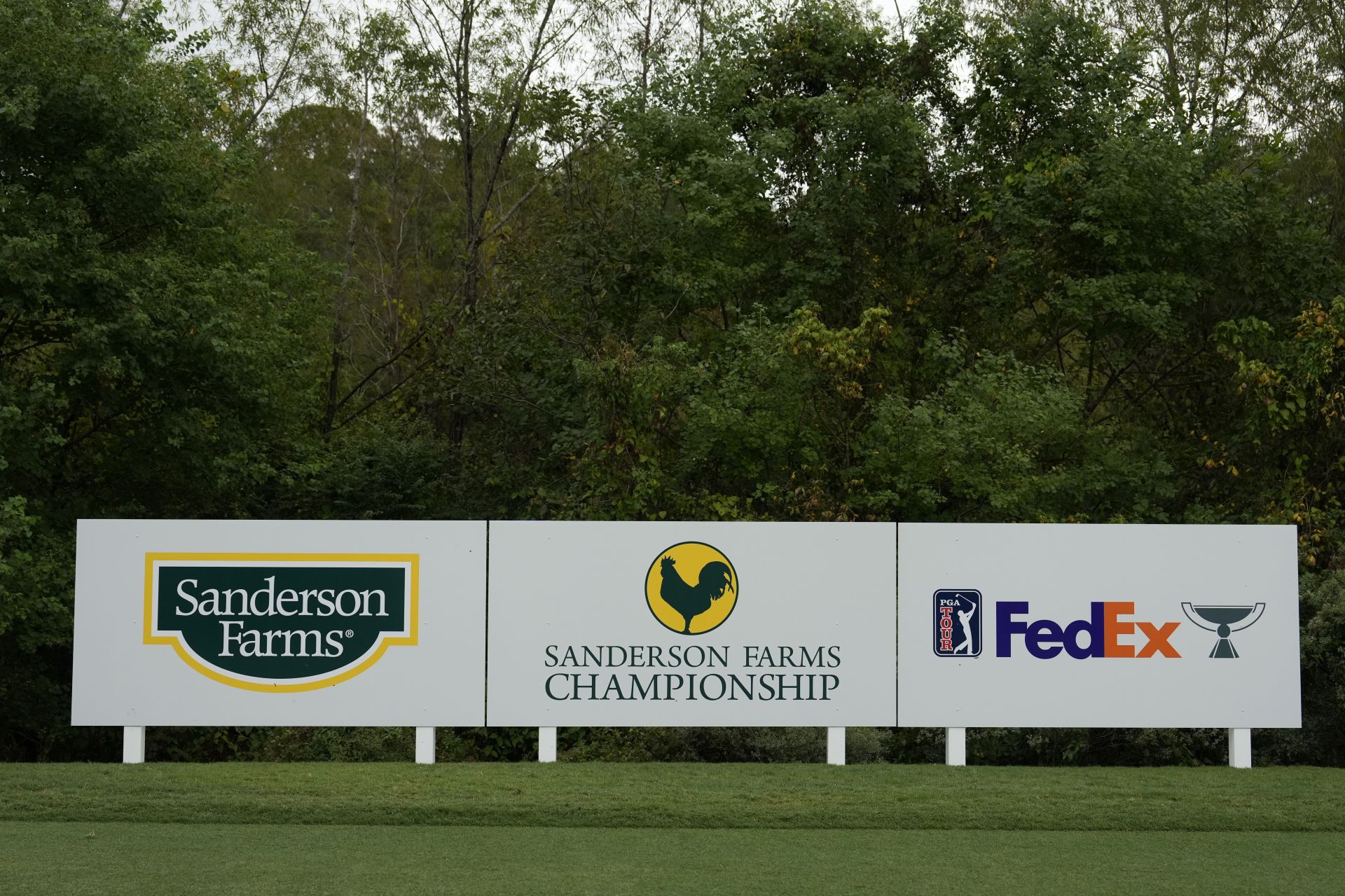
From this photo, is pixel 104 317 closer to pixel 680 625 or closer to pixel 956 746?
pixel 680 625

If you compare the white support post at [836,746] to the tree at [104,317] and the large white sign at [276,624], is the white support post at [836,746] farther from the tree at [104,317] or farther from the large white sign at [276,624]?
the tree at [104,317]

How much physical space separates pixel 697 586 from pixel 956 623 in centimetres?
202

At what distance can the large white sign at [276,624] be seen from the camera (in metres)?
10.4

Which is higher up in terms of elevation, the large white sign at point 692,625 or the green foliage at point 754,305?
the green foliage at point 754,305

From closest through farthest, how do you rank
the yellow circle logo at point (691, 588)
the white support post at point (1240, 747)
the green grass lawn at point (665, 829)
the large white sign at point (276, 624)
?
1. the green grass lawn at point (665, 829)
2. the large white sign at point (276, 624)
3. the yellow circle logo at point (691, 588)
4. the white support post at point (1240, 747)

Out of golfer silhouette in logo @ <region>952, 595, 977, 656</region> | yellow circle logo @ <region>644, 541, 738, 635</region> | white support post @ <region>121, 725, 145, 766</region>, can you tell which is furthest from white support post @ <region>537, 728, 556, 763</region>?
golfer silhouette in logo @ <region>952, 595, 977, 656</region>

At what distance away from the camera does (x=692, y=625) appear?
34.7 feet

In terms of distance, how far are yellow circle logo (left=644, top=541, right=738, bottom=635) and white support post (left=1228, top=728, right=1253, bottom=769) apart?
4.06 m

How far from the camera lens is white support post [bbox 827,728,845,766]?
1064cm

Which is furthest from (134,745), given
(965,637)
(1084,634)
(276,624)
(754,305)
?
(754,305)

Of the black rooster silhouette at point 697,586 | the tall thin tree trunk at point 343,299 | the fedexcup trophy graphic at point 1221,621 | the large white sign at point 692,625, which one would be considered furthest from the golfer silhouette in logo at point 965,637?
the tall thin tree trunk at point 343,299

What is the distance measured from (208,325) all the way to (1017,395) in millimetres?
10262

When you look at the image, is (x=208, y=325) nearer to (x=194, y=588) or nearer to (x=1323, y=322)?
(x=194, y=588)

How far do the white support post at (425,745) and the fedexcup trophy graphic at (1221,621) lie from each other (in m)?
5.91
